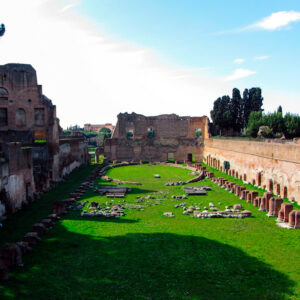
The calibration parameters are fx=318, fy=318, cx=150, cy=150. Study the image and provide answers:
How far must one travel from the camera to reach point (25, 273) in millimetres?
7441

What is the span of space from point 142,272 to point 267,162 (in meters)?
13.8

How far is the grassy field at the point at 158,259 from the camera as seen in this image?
6762 mm

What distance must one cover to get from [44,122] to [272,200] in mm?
16305

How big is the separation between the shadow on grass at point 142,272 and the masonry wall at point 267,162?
8.02 m

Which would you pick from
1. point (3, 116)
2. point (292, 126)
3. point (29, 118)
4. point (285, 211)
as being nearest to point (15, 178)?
point (29, 118)

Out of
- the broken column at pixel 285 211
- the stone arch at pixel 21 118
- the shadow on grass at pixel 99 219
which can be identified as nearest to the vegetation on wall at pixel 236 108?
the stone arch at pixel 21 118

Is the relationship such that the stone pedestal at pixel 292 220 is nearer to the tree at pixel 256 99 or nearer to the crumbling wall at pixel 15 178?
the crumbling wall at pixel 15 178

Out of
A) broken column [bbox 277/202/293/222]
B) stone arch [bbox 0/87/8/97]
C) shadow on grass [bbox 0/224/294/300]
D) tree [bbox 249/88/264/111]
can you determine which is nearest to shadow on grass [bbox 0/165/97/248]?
shadow on grass [bbox 0/224/294/300]

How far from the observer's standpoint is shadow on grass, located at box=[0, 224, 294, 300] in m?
Answer: 6.66

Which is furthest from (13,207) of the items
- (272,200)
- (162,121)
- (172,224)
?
(162,121)

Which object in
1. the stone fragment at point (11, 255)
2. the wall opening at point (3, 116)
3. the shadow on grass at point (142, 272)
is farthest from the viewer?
the wall opening at point (3, 116)

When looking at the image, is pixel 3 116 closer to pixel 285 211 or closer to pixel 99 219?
pixel 99 219

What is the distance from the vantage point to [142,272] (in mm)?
7707

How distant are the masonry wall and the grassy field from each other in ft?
13.2
